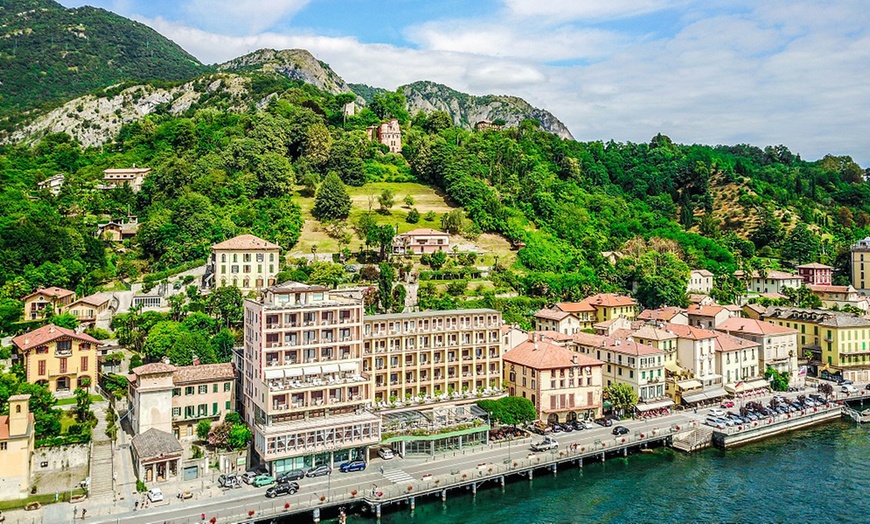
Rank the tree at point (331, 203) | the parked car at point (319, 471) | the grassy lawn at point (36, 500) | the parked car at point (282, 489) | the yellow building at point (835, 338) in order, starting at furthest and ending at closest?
1. the tree at point (331, 203)
2. the yellow building at point (835, 338)
3. the parked car at point (319, 471)
4. the parked car at point (282, 489)
5. the grassy lawn at point (36, 500)

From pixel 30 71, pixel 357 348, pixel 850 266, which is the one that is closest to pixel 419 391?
pixel 357 348

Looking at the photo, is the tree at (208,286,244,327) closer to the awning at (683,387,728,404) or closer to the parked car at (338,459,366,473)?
the parked car at (338,459,366,473)

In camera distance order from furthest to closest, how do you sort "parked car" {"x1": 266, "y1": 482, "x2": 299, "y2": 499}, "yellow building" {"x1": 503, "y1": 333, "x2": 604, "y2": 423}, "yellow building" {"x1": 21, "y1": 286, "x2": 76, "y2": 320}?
"yellow building" {"x1": 21, "y1": 286, "x2": 76, "y2": 320}, "yellow building" {"x1": 503, "y1": 333, "x2": 604, "y2": 423}, "parked car" {"x1": 266, "y1": 482, "x2": 299, "y2": 499}

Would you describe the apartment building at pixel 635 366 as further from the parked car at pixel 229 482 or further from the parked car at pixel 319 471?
the parked car at pixel 229 482

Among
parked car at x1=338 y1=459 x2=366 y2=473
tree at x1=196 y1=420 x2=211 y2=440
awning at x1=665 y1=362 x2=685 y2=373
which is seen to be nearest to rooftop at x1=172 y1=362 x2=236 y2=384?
tree at x1=196 y1=420 x2=211 y2=440

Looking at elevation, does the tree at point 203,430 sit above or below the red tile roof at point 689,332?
below

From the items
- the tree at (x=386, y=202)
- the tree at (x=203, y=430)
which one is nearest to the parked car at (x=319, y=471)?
the tree at (x=203, y=430)
